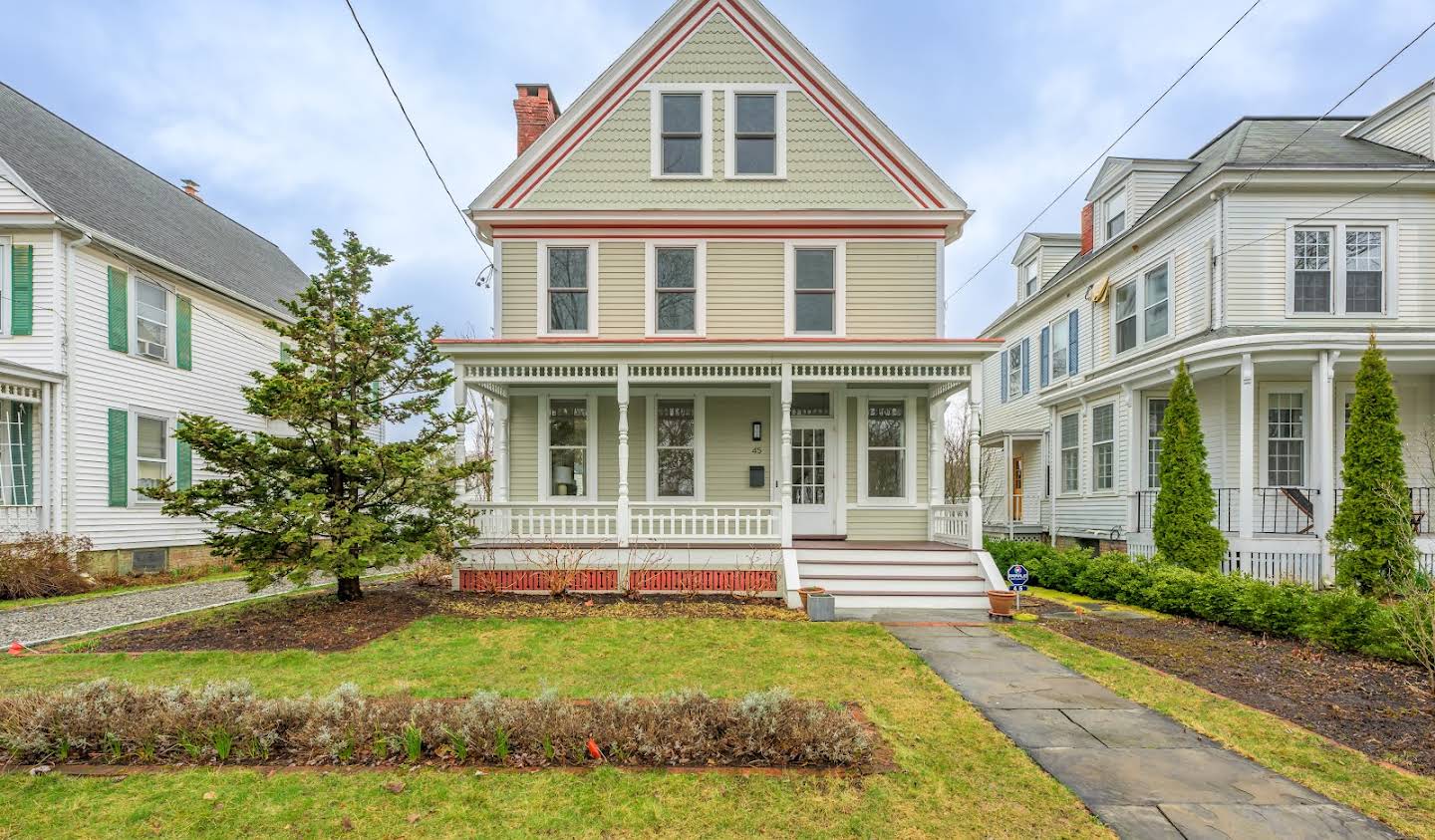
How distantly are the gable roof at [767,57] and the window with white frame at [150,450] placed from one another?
816cm

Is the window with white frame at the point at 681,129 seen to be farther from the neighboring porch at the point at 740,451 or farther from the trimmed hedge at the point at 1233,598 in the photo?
the trimmed hedge at the point at 1233,598

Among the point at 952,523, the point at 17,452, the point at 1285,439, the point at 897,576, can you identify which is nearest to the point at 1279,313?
the point at 1285,439

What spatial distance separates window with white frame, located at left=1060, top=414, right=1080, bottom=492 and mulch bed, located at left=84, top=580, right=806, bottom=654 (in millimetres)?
10298

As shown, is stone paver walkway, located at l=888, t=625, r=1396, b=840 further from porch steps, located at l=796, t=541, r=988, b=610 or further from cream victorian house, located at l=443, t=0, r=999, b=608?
cream victorian house, located at l=443, t=0, r=999, b=608

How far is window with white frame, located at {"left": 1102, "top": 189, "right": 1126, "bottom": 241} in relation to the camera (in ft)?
48.1

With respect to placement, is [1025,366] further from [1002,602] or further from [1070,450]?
[1002,602]

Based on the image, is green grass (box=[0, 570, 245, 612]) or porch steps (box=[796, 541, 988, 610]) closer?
porch steps (box=[796, 541, 988, 610])

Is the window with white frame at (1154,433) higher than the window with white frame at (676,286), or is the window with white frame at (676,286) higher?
the window with white frame at (676,286)

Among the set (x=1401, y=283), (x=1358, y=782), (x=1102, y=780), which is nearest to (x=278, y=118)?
(x=1102, y=780)

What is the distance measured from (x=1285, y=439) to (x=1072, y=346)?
527cm

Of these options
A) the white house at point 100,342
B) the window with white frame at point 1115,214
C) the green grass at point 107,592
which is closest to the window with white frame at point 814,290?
the window with white frame at point 1115,214

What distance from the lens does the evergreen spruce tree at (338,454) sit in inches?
290

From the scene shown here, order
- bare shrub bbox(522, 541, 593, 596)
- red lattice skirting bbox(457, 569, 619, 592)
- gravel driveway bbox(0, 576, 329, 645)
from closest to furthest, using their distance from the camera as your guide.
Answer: gravel driveway bbox(0, 576, 329, 645), bare shrub bbox(522, 541, 593, 596), red lattice skirting bbox(457, 569, 619, 592)

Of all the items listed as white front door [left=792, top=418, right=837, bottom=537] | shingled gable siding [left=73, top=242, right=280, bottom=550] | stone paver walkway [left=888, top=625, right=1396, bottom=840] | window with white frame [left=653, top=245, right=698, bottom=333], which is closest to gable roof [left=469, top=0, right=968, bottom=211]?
window with white frame [left=653, top=245, right=698, bottom=333]
